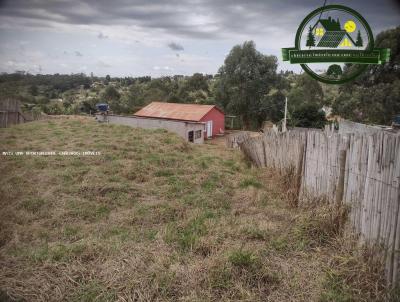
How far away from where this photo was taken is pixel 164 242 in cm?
353

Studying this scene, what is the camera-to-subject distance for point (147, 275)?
9.20 feet

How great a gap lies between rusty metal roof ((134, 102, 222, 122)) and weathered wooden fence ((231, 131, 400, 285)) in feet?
58.5

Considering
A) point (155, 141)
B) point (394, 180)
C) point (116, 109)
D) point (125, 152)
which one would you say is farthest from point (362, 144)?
point (116, 109)

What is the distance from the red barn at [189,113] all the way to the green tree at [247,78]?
3266mm

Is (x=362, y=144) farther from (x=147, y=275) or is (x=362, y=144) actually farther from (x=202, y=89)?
(x=202, y=89)

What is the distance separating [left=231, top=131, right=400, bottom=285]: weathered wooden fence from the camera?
103 inches

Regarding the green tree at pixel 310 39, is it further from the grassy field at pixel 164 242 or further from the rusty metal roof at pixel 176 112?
the rusty metal roof at pixel 176 112

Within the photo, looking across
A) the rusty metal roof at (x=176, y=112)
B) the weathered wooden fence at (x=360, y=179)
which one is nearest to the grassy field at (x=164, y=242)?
the weathered wooden fence at (x=360, y=179)

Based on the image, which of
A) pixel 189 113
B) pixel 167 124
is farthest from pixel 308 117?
pixel 167 124

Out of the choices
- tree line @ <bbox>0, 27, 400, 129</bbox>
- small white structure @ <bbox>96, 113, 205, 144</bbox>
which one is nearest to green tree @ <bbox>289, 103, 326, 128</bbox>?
tree line @ <bbox>0, 27, 400, 129</bbox>

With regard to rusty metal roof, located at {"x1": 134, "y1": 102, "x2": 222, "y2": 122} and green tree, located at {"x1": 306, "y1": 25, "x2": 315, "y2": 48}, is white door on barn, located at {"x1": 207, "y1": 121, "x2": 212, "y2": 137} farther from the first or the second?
green tree, located at {"x1": 306, "y1": 25, "x2": 315, "y2": 48}

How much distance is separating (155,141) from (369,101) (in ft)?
35.1

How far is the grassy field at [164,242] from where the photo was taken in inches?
104

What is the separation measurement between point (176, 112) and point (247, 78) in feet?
23.7
